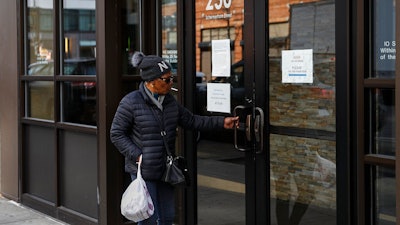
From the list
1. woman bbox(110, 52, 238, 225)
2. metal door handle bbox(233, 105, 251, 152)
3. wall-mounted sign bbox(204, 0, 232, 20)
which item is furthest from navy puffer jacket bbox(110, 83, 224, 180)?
wall-mounted sign bbox(204, 0, 232, 20)

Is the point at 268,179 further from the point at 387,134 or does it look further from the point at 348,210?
the point at 387,134

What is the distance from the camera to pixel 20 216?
708 cm

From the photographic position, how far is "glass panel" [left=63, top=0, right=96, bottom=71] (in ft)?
20.6

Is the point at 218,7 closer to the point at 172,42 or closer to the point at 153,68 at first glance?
the point at 172,42

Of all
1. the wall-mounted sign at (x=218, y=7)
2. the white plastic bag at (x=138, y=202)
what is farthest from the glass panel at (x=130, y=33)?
the white plastic bag at (x=138, y=202)

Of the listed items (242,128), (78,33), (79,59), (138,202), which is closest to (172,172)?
(138,202)

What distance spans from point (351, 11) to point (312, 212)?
144cm

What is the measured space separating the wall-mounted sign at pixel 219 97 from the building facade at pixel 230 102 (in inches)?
0.6

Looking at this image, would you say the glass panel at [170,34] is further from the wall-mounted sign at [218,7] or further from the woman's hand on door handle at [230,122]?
the woman's hand on door handle at [230,122]

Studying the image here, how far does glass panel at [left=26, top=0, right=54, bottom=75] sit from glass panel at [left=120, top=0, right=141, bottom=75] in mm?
1263

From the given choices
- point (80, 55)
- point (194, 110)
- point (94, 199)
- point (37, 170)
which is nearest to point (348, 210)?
point (194, 110)

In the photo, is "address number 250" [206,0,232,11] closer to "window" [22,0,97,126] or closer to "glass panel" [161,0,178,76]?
"glass panel" [161,0,178,76]

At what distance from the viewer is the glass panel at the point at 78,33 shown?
628cm

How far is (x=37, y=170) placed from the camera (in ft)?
24.0
